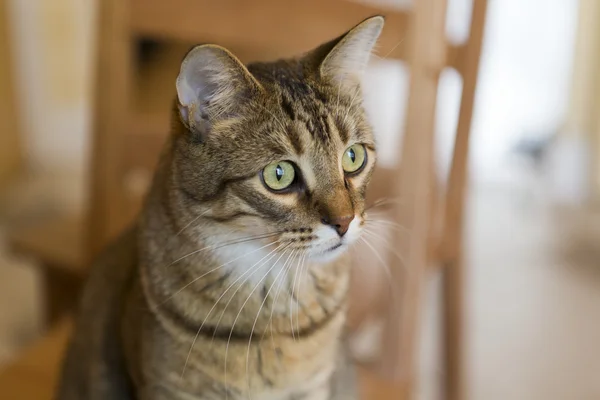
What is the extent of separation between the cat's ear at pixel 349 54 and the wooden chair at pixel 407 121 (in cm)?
16

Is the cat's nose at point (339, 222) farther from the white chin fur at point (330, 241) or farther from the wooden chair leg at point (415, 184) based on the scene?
the wooden chair leg at point (415, 184)

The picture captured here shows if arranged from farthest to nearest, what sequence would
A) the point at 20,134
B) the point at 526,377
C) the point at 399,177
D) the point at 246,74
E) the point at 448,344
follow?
1. the point at 20,134
2. the point at 526,377
3. the point at 448,344
4. the point at 399,177
5. the point at 246,74

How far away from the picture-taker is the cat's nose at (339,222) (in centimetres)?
55

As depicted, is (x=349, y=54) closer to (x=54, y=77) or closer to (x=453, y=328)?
(x=453, y=328)

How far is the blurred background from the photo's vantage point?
1612 millimetres

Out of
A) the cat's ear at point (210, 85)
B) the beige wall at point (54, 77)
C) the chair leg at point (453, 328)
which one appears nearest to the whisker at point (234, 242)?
the cat's ear at point (210, 85)

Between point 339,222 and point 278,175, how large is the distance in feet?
0.23

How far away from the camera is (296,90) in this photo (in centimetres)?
59

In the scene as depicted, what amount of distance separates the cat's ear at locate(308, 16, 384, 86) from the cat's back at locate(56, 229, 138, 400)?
12.0 inches

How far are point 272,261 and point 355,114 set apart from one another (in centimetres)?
17

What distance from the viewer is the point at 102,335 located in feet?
2.34

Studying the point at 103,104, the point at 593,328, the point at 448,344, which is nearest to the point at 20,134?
the point at 103,104

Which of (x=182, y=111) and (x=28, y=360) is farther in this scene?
(x=28, y=360)

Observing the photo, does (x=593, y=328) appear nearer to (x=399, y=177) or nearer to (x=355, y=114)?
(x=399, y=177)
